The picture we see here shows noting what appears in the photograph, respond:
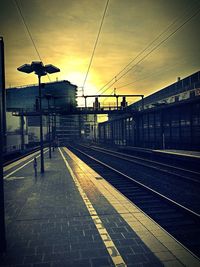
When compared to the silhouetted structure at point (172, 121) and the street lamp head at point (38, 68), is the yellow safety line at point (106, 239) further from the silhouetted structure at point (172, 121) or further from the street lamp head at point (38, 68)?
the silhouetted structure at point (172, 121)

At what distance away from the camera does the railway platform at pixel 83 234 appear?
4.20 metres

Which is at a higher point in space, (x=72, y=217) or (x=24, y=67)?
(x=24, y=67)

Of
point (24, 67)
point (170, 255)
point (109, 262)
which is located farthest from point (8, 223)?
point (24, 67)

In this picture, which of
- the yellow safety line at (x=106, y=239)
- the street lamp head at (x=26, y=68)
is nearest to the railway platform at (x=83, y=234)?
the yellow safety line at (x=106, y=239)

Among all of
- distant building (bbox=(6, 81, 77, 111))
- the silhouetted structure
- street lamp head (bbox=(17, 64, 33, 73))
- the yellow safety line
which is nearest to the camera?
the yellow safety line

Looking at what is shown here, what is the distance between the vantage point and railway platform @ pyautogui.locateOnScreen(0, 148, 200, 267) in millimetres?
4195

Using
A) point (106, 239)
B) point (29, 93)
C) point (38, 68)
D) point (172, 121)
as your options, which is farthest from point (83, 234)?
point (29, 93)

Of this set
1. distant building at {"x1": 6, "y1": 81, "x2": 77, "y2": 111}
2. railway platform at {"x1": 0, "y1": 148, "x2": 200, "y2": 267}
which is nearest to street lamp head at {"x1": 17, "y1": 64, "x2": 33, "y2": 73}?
railway platform at {"x1": 0, "y1": 148, "x2": 200, "y2": 267}

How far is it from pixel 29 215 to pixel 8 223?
0.70 metres

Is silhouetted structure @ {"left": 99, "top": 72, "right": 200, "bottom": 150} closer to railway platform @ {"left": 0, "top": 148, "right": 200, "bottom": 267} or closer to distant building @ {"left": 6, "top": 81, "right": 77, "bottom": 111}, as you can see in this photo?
railway platform @ {"left": 0, "top": 148, "right": 200, "bottom": 267}

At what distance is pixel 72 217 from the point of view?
21.0 ft

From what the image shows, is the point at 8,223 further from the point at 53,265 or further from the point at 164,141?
the point at 164,141

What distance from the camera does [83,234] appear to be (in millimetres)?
5270

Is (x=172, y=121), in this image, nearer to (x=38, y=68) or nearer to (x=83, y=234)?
(x=38, y=68)
